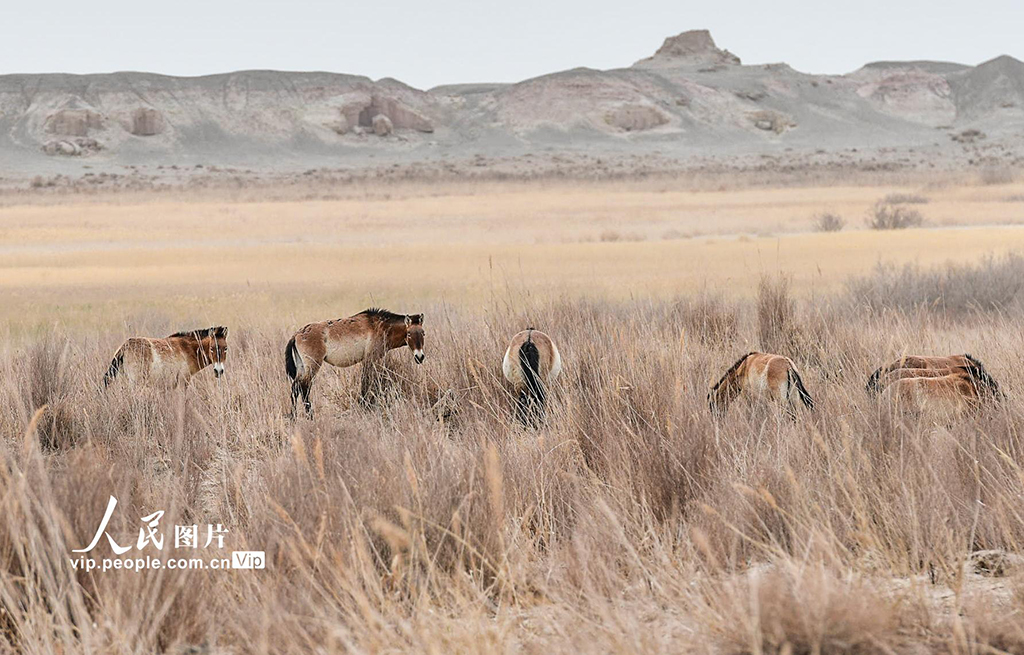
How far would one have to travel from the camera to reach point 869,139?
106 m

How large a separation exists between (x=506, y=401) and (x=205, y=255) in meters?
14.9

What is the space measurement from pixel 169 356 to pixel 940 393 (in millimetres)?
3962

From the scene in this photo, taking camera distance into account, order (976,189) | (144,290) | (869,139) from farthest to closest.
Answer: (869,139) → (976,189) → (144,290)

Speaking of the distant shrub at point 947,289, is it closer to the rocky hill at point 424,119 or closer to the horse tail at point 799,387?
the horse tail at point 799,387

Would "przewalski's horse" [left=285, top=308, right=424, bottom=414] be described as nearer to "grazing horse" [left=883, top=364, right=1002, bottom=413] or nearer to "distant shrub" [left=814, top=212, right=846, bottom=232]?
"grazing horse" [left=883, top=364, right=1002, bottom=413]

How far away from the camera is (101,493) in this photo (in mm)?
3445

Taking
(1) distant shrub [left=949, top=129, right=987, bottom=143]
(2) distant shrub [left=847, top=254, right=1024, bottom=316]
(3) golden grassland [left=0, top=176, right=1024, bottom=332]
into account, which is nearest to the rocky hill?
(1) distant shrub [left=949, top=129, right=987, bottom=143]

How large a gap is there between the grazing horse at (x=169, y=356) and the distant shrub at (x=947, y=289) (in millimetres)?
6877

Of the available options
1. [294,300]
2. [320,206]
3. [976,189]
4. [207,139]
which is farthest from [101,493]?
[207,139]

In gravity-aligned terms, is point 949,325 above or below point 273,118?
below

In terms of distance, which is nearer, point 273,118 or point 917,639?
point 917,639

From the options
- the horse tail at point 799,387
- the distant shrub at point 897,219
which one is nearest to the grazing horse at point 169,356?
the horse tail at point 799,387

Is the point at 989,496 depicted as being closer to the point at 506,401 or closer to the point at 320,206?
the point at 506,401

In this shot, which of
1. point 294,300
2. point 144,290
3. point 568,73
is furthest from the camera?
point 568,73
